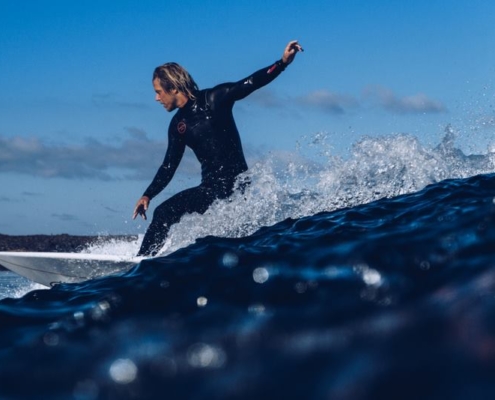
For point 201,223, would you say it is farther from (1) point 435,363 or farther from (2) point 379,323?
(1) point 435,363

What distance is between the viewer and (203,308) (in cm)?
274

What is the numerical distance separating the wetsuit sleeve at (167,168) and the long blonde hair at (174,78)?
1.63ft

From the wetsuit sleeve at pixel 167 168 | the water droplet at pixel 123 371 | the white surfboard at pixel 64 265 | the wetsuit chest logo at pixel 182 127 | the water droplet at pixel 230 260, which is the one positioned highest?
the wetsuit chest logo at pixel 182 127

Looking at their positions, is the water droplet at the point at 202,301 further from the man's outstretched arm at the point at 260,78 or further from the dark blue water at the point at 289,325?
the man's outstretched arm at the point at 260,78

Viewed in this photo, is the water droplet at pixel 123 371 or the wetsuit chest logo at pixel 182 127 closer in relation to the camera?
the water droplet at pixel 123 371

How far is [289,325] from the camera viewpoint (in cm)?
233

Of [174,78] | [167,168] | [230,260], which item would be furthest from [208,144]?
[230,260]

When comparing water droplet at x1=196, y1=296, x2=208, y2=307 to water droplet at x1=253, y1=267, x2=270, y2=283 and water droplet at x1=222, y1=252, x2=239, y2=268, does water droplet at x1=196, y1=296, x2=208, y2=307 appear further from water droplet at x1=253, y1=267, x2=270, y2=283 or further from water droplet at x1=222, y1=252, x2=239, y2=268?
water droplet at x1=222, y1=252, x2=239, y2=268

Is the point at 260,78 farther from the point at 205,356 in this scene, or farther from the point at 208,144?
the point at 205,356

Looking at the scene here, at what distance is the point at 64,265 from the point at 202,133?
223 cm

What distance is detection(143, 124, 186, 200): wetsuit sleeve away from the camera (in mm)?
6727

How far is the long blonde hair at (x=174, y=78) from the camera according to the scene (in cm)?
648

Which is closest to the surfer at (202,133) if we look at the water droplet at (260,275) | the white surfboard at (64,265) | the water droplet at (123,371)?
the white surfboard at (64,265)

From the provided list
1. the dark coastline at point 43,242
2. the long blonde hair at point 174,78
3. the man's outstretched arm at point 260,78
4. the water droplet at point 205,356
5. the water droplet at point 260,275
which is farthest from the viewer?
the dark coastline at point 43,242
